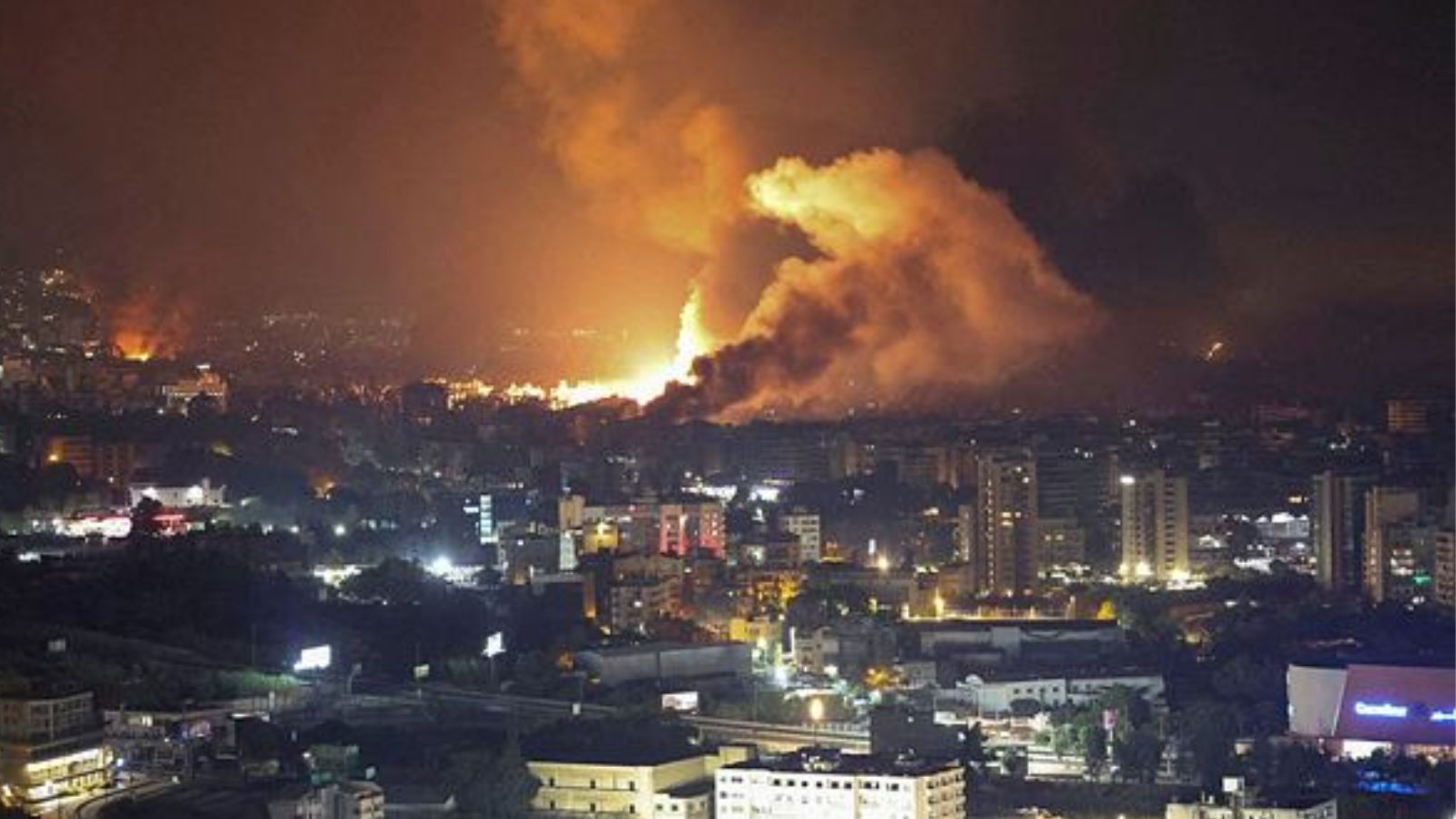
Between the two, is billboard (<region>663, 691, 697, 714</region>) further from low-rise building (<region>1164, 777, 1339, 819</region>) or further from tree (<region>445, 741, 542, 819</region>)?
low-rise building (<region>1164, 777, 1339, 819</region>)

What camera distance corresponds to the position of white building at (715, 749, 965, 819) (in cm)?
799

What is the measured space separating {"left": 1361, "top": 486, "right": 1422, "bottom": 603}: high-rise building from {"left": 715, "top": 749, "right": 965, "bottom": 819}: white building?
486 centimetres

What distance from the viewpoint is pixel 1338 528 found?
528 inches

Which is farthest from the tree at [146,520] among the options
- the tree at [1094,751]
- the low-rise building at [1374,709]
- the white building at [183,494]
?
the low-rise building at [1374,709]

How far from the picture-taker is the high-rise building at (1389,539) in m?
12.8

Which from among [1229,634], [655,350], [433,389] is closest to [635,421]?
[655,350]

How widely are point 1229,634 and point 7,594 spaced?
3918 mm

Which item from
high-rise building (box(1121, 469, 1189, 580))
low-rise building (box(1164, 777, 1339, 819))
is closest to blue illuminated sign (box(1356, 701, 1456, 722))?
low-rise building (box(1164, 777, 1339, 819))

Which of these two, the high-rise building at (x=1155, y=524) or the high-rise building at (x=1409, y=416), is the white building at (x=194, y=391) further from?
the high-rise building at (x=1409, y=416)

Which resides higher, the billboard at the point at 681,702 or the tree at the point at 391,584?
the tree at the point at 391,584

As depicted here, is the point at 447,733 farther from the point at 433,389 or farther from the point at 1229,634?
the point at 433,389

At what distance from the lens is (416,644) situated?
10867mm

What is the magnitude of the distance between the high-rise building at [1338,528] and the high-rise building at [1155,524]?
1.93 feet

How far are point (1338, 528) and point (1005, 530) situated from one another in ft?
4.33
